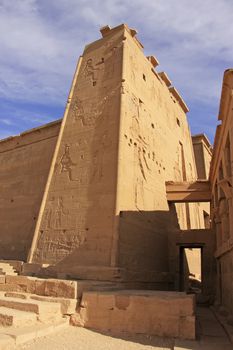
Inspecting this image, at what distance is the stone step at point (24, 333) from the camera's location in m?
4.52

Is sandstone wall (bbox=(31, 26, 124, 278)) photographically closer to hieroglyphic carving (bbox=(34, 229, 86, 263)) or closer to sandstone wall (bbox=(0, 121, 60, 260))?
hieroglyphic carving (bbox=(34, 229, 86, 263))

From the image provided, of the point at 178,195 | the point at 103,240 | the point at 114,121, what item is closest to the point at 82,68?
the point at 114,121

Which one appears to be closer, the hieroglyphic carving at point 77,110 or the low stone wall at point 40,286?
the low stone wall at point 40,286

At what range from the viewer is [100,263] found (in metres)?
8.81

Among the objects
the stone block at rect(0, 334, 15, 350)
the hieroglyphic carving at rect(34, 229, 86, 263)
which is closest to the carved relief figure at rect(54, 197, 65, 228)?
the hieroglyphic carving at rect(34, 229, 86, 263)

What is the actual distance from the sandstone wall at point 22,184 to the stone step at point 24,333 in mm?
6635

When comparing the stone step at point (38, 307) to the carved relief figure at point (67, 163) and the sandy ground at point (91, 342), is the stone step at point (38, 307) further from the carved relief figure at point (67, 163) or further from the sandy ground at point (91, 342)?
the carved relief figure at point (67, 163)

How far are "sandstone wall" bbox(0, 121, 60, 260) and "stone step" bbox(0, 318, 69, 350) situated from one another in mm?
6635

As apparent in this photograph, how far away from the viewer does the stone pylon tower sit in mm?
9297

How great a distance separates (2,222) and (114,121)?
655 cm

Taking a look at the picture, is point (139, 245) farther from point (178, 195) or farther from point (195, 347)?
point (195, 347)

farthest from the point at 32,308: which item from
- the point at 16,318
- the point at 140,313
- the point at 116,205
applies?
the point at 116,205

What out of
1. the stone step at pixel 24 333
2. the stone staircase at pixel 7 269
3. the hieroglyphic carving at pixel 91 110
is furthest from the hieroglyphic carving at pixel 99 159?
the stone step at pixel 24 333

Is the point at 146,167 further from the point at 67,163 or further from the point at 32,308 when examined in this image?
the point at 32,308
